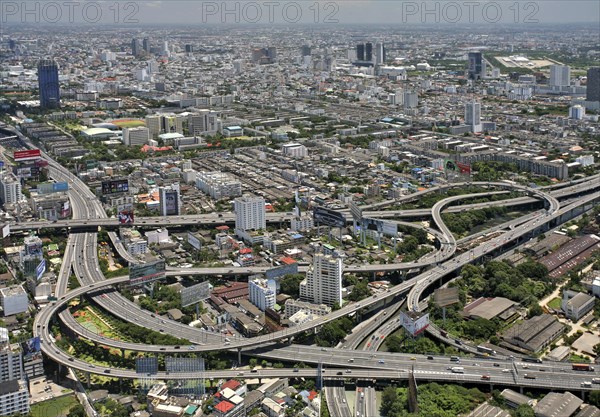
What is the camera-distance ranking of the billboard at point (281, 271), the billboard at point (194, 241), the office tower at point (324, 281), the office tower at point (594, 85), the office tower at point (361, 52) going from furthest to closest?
the office tower at point (361, 52), the office tower at point (594, 85), the billboard at point (194, 241), the billboard at point (281, 271), the office tower at point (324, 281)

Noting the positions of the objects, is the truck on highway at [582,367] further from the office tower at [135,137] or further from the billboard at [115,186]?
the office tower at [135,137]

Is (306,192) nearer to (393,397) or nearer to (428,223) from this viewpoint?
(428,223)

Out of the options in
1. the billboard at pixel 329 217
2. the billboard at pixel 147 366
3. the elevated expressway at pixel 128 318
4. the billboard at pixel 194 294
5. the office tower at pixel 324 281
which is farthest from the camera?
the billboard at pixel 329 217

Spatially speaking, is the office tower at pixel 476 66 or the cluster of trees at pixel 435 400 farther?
the office tower at pixel 476 66

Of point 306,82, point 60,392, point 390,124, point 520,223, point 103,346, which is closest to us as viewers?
point 60,392

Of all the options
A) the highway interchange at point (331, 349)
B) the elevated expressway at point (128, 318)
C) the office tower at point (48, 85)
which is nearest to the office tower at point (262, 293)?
the highway interchange at point (331, 349)

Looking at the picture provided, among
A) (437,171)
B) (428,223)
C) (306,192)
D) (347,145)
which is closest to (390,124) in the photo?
(347,145)

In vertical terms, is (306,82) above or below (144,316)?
above

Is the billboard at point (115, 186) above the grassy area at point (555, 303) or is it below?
above
